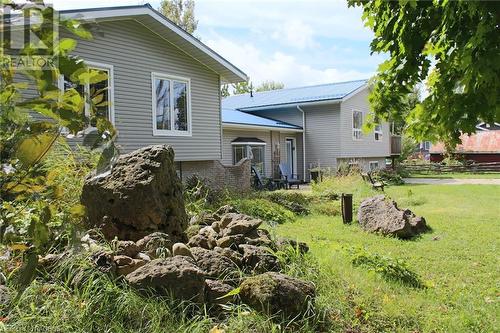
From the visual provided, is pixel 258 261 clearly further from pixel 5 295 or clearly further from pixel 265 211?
pixel 265 211

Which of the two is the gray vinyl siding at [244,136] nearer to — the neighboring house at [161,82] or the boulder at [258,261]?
the neighboring house at [161,82]

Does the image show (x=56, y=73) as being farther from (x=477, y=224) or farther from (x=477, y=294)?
(x=477, y=224)

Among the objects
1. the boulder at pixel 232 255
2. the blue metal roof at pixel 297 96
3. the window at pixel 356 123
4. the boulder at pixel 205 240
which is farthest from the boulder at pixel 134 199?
the window at pixel 356 123

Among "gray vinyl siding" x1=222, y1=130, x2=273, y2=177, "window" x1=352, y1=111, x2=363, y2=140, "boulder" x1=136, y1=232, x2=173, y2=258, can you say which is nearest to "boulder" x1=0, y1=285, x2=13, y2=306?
"boulder" x1=136, y1=232, x2=173, y2=258

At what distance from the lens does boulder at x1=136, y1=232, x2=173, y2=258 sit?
171 inches

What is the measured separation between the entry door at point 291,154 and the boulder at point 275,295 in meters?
22.6

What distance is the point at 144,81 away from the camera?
1329 centimetres

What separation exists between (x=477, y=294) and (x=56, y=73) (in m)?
5.45

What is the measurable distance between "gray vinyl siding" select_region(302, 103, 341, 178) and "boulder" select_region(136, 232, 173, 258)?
22.0m

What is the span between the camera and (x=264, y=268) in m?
4.46

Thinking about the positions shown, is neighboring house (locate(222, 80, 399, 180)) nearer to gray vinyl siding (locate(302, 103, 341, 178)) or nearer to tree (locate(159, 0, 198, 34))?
gray vinyl siding (locate(302, 103, 341, 178))

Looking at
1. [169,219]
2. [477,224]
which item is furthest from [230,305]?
[477,224]

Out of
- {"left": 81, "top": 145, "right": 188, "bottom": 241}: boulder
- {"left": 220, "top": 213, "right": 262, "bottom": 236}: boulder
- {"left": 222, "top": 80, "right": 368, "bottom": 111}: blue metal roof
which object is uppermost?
{"left": 222, "top": 80, "right": 368, "bottom": 111}: blue metal roof

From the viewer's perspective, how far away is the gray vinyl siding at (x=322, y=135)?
84.3 feet
